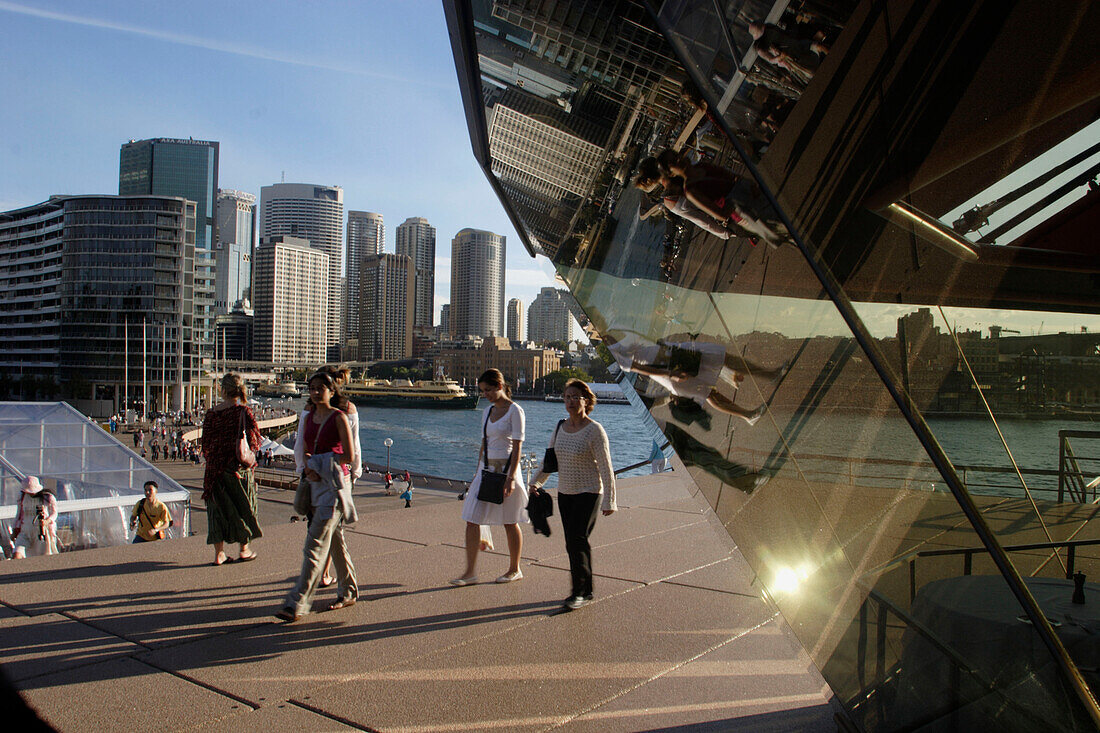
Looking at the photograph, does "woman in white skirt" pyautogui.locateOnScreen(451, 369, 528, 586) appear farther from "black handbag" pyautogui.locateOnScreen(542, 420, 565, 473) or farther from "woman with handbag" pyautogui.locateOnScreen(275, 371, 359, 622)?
"woman with handbag" pyautogui.locateOnScreen(275, 371, 359, 622)

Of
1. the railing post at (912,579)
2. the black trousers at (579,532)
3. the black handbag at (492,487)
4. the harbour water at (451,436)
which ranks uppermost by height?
the railing post at (912,579)

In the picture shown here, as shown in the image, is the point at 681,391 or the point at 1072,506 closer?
the point at 1072,506

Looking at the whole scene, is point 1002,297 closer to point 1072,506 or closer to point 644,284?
point 1072,506

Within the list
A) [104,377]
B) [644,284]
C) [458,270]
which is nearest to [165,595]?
[644,284]

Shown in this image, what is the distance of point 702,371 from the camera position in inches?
98.1

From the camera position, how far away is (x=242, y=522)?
576 centimetres

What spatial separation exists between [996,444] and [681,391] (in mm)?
1382

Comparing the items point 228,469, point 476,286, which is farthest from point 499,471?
point 476,286

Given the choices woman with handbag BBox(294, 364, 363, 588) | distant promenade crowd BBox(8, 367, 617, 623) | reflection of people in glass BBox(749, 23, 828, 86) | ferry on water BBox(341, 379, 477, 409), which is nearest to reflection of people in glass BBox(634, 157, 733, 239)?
reflection of people in glass BBox(749, 23, 828, 86)

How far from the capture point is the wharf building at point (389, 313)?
18562 cm

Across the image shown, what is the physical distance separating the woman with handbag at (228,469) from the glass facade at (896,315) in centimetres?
432

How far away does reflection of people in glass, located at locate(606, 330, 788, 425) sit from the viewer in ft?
7.25

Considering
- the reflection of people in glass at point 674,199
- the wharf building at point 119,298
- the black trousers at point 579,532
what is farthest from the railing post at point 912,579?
the wharf building at point 119,298

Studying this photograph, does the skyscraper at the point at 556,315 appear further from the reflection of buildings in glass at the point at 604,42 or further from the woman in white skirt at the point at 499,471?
the reflection of buildings in glass at the point at 604,42
